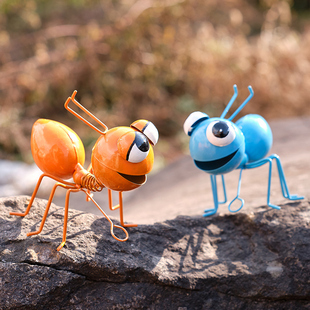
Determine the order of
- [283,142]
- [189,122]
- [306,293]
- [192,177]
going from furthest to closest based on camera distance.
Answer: [283,142] → [192,177] → [189,122] → [306,293]

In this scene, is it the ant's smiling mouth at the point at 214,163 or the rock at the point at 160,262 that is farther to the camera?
the ant's smiling mouth at the point at 214,163

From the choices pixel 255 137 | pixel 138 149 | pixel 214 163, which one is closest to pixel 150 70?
pixel 255 137

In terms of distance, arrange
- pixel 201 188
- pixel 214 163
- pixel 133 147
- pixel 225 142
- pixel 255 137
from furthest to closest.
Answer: pixel 201 188 → pixel 255 137 → pixel 214 163 → pixel 225 142 → pixel 133 147

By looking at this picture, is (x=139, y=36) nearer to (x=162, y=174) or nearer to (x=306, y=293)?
(x=162, y=174)

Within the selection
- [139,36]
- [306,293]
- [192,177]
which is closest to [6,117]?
[139,36]

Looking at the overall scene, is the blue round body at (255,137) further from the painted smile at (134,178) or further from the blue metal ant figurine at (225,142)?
the painted smile at (134,178)

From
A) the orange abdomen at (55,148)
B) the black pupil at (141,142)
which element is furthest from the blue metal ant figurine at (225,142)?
the orange abdomen at (55,148)

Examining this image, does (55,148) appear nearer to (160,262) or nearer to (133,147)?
(133,147)
